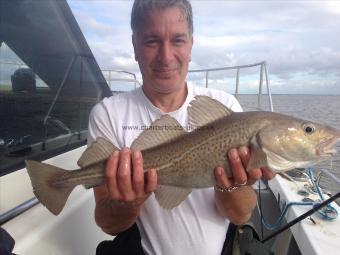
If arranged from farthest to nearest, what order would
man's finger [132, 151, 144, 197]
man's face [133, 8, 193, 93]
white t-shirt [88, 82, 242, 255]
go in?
man's face [133, 8, 193, 93] → white t-shirt [88, 82, 242, 255] → man's finger [132, 151, 144, 197]

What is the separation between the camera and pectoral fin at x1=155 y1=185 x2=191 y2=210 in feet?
8.10

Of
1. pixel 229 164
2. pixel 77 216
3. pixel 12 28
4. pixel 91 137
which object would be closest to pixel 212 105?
pixel 229 164

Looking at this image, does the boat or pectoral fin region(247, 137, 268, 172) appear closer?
pectoral fin region(247, 137, 268, 172)

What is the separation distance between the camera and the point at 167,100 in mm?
2988

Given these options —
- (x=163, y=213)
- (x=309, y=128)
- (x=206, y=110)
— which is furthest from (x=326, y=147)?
(x=163, y=213)

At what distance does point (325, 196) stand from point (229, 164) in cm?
227

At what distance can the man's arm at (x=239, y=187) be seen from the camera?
2.27 meters

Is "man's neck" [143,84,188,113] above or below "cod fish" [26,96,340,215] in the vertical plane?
above

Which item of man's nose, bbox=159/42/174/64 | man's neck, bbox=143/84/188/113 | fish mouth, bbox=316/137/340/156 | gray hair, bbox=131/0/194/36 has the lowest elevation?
fish mouth, bbox=316/137/340/156

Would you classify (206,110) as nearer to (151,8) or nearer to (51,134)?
(151,8)

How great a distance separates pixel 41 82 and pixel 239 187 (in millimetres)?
2177

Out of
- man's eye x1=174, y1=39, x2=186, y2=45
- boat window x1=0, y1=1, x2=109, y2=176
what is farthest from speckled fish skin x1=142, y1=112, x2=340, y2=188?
boat window x1=0, y1=1, x2=109, y2=176

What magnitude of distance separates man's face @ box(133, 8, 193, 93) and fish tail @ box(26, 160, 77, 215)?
1.16m

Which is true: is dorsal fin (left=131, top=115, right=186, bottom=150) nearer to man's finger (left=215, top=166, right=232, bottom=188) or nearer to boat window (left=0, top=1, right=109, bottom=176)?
man's finger (left=215, top=166, right=232, bottom=188)
